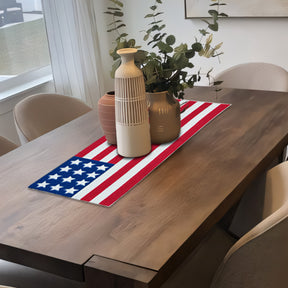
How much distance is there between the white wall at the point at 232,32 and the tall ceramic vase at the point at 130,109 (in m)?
1.95

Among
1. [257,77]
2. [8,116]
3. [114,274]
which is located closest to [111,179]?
[114,274]

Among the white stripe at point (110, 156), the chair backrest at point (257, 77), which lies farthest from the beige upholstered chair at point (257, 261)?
the chair backrest at point (257, 77)

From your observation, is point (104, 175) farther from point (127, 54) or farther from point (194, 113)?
point (194, 113)

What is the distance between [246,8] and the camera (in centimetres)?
342

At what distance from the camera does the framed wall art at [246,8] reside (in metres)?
3.31

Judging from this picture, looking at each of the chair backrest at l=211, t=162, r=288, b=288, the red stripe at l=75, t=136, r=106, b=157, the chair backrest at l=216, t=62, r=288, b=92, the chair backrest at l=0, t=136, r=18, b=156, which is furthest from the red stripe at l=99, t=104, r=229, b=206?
the chair backrest at l=0, t=136, r=18, b=156

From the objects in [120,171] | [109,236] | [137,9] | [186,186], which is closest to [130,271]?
[109,236]

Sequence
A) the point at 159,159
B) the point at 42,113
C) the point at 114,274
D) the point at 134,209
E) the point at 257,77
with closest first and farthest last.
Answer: the point at 114,274 → the point at 134,209 → the point at 159,159 → the point at 42,113 → the point at 257,77

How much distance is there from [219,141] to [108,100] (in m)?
0.44

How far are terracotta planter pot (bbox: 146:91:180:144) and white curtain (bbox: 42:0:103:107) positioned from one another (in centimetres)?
176

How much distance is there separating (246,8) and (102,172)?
6.93 feet

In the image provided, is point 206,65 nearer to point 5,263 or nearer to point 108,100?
point 108,100

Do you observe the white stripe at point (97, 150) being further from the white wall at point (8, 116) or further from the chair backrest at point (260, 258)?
the white wall at point (8, 116)

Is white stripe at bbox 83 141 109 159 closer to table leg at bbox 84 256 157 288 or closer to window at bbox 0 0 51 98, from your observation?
table leg at bbox 84 256 157 288
